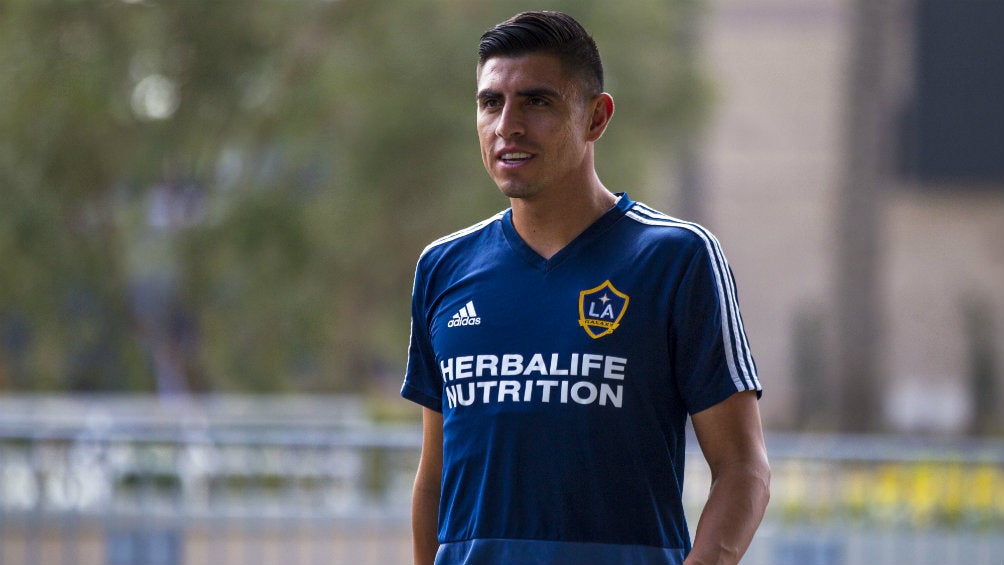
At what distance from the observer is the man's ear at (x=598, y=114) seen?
2.64 meters

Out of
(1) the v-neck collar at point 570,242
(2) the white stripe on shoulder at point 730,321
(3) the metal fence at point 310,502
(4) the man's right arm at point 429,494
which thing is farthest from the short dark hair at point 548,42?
(3) the metal fence at point 310,502

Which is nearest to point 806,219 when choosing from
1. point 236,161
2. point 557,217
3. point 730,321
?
point 236,161

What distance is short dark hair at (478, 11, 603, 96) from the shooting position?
2.55 meters

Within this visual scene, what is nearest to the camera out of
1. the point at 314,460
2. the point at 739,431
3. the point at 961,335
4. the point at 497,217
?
the point at 739,431

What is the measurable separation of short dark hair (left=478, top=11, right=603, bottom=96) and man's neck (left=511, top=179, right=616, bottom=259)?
7.6 inches

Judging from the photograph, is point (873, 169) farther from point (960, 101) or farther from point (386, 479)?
point (386, 479)

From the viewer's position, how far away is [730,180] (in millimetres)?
30766

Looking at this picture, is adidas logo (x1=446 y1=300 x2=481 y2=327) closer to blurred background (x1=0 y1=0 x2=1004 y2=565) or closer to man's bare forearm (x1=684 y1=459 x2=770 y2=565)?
man's bare forearm (x1=684 y1=459 x2=770 y2=565)

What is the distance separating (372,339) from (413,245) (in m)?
4.31

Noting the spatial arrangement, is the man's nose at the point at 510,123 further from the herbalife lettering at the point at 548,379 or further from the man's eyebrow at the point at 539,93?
the herbalife lettering at the point at 548,379

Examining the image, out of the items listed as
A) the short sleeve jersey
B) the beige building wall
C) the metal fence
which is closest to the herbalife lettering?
the short sleeve jersey

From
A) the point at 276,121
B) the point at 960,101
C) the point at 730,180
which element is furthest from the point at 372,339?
the point at 960,101

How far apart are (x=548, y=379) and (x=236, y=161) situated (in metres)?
13.2

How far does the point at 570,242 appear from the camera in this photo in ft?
8.47
